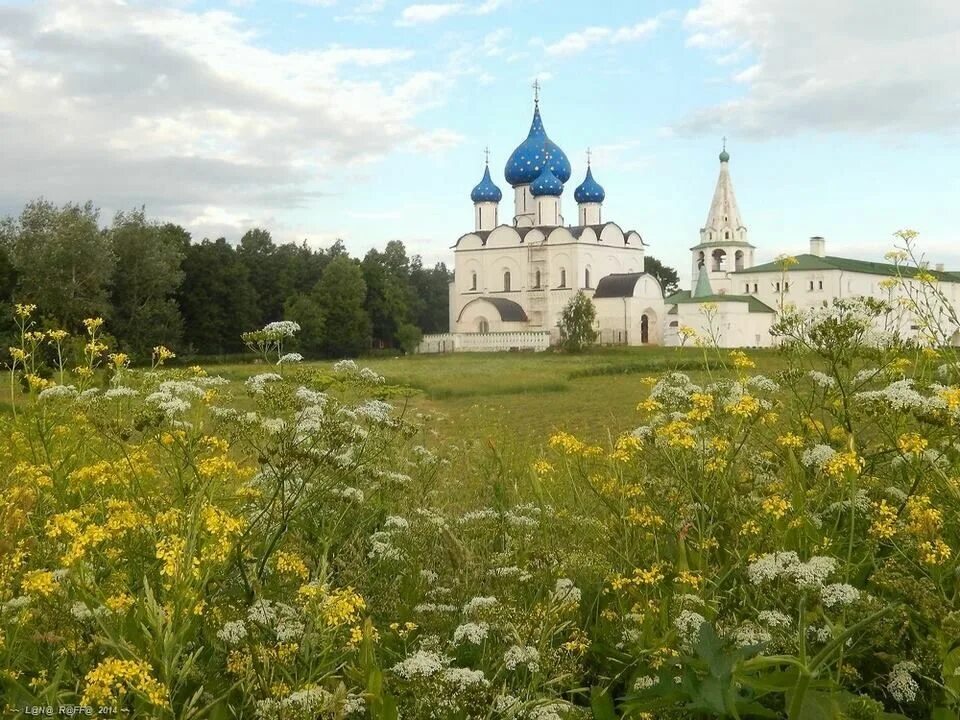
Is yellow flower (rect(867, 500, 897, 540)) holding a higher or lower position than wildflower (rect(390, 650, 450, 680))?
higher

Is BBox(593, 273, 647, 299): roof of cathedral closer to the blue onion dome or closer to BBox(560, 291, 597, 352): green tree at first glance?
BBox(560, 291, 597, 352): green tree

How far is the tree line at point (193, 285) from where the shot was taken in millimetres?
38312

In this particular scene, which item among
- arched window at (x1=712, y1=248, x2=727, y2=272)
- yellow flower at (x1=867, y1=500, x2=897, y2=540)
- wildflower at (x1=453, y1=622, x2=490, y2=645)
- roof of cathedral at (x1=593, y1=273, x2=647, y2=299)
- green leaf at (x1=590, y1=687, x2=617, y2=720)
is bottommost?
green leaf at (x1=590, y1=687, x2=617, y2=720)

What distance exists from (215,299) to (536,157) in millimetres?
20714

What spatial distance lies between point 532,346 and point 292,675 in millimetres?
49922

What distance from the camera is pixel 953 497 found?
3320mm

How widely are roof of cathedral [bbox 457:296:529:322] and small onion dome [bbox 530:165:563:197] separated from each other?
696cm

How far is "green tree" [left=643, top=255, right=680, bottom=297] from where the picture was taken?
269 ft

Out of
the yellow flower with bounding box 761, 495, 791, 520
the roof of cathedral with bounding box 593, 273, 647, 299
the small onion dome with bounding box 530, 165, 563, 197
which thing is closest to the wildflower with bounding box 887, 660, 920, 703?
the yellow flower with bounding box 761, 495, 791, 520

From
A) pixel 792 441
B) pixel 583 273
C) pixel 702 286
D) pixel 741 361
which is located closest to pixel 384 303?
pixel 583 273

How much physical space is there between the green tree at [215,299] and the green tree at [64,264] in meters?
9.31

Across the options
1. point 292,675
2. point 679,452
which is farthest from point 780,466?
point 292,675

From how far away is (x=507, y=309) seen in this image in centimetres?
5453

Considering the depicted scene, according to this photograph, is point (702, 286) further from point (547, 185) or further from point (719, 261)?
point (547, 185)
